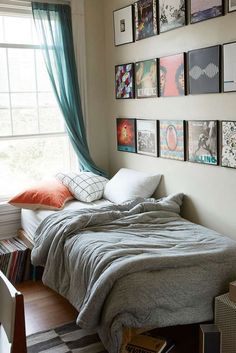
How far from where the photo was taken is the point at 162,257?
2445 mm

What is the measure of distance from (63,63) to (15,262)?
1899 mm

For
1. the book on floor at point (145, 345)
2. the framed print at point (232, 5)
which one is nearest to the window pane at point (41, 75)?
the framed print at point (232, 5)

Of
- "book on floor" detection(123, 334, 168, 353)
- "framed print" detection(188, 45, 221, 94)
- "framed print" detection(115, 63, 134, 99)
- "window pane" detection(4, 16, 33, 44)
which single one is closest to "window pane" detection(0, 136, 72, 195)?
"framed print" detection(115, 63, 134, 99)

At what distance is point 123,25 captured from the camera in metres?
3.97

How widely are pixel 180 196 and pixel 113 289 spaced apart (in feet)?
4.29

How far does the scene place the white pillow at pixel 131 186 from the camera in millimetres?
3711

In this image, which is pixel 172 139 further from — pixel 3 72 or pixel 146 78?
pixel 3 72

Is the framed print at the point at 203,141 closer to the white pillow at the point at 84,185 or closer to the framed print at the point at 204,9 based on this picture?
the framed print at the point at 204,9

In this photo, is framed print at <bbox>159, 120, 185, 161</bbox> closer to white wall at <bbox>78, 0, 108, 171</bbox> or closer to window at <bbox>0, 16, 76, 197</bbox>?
white wall at <bbox>78, 0, 108, 171</bbox>

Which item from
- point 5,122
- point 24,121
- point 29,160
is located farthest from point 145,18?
point 29,160

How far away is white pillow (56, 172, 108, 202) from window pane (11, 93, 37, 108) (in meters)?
0.74

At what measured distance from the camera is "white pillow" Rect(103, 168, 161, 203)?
3.71 m

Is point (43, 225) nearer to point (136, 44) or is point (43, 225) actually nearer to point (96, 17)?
point (136, 44)

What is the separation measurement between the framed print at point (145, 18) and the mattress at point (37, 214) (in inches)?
58.8
